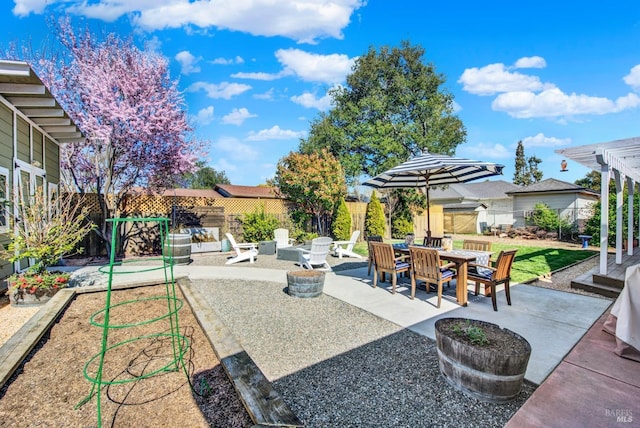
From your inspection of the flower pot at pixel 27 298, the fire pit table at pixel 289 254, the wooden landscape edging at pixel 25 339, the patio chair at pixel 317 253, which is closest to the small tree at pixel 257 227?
the fire pit table at pixel 289 254

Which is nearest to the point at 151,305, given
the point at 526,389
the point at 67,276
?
the point at 67,276

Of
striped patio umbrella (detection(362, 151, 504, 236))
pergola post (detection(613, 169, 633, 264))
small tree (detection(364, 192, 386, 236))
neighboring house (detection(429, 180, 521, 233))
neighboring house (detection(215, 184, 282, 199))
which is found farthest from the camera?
neighboring house (detection(429, 180, 521, 233))

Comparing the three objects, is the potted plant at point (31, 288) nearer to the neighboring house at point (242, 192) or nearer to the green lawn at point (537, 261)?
the green lawn at point (537, 261)

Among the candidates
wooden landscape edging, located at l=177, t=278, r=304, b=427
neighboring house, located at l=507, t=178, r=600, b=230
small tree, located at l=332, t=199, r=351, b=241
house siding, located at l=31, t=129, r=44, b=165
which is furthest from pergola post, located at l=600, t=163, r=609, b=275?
neighboring house, located at l=507, t=178, r=600, b=230

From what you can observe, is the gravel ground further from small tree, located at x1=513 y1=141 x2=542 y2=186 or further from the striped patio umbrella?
small tree, located at x1=513 y1=141 x2=542 y2=186

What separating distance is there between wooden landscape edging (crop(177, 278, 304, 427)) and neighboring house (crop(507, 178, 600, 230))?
18.0 meters

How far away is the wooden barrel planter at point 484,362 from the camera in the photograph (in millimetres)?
2232

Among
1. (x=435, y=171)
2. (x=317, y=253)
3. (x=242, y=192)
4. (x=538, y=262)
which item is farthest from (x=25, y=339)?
(x=242, y=192)

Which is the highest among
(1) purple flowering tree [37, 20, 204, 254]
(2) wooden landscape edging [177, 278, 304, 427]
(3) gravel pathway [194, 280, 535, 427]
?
(1) purple flowering tree [37, 20, 204, 254]

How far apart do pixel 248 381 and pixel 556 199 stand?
2119 centimetres

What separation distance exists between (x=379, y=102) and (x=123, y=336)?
15142mm

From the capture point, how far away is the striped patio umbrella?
5309 mm

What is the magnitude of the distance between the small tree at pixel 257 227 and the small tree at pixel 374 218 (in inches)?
184

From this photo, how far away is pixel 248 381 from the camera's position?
223 cm
